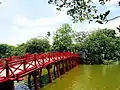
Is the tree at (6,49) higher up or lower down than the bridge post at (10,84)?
higher up

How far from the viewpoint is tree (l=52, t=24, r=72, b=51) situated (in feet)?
226

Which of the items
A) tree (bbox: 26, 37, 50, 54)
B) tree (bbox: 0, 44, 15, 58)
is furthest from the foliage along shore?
tree (bbox: 0, 44, 15, 58)

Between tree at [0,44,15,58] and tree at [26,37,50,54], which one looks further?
tree at [0,44,15,58]

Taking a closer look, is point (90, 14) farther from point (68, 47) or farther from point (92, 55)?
point (68, 47)

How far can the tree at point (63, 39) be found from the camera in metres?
68.8

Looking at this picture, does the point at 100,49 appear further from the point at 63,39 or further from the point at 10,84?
the point at 10,84

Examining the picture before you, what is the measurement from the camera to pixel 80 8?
8852 mm

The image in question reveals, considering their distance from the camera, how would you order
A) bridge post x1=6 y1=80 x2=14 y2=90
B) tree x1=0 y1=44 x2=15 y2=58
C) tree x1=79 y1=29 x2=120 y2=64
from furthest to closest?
tree x1=0 y1=44 x2=15 y2=58
tree x1=79 y1=29 x2=120 y2=64
bridge post x1=6 y1=80 x2=14 y2=90

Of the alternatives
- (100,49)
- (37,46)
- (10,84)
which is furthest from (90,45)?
(10,84)

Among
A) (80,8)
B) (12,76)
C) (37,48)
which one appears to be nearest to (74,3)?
(80,8)

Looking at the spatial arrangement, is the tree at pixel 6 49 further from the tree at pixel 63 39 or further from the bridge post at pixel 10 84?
the bridge post at pixel 10 84

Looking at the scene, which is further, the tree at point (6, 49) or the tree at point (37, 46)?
the tree at point (6, 49)

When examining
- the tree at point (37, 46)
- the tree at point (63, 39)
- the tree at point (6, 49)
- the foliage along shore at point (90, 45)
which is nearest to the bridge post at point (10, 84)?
the foliage along shore at point (90, 45)

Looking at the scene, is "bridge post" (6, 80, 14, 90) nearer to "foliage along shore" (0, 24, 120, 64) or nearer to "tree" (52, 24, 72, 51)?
"foliage along shore" (0, 24, 120, 64)
